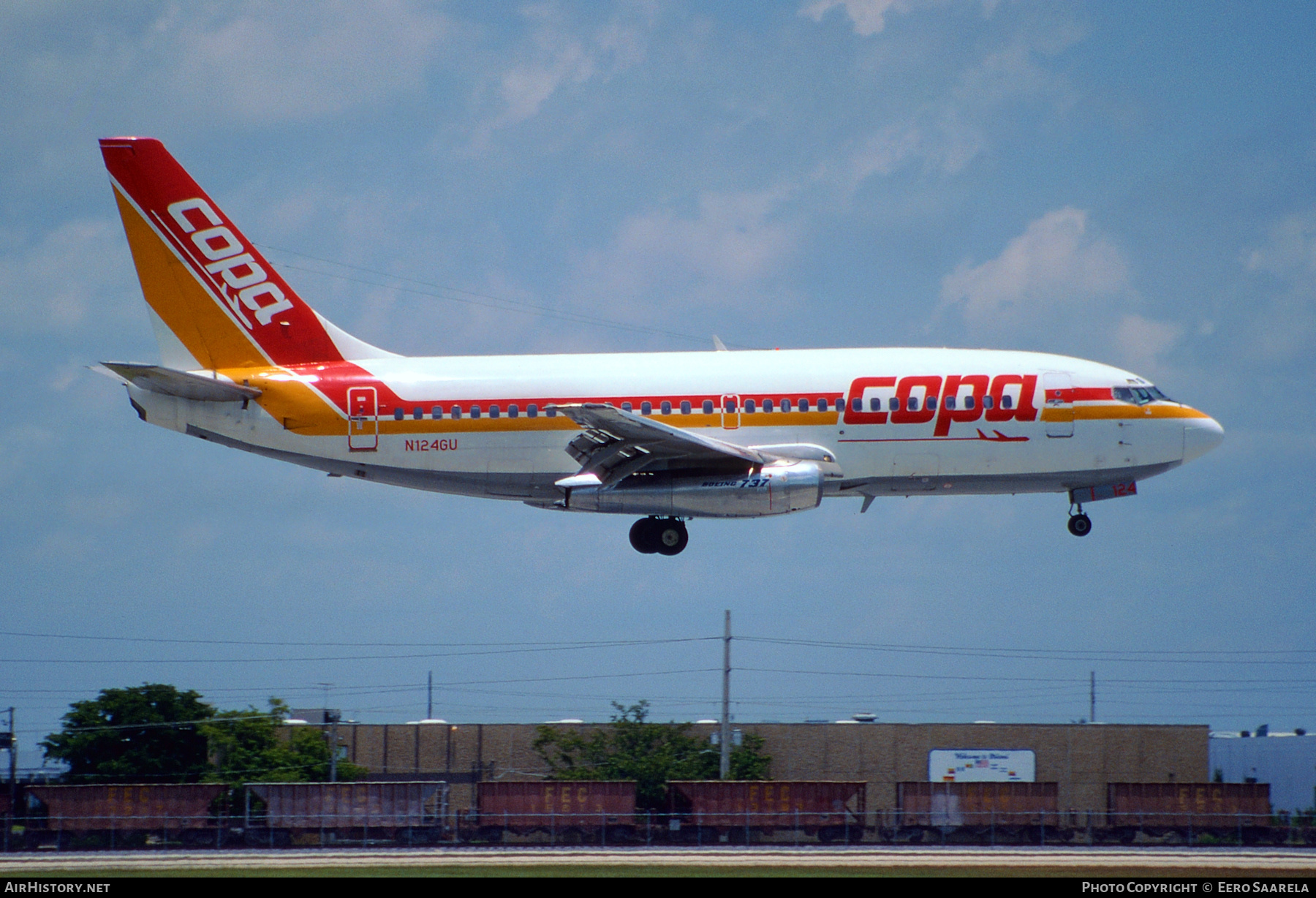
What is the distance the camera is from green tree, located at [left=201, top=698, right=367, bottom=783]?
7150 cm

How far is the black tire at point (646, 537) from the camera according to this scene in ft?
146

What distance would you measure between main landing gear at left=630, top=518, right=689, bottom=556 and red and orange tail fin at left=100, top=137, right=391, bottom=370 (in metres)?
9.96

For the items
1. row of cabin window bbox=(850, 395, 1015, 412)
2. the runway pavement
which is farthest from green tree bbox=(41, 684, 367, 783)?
row of cabin window bbox=(850, 395, 1015, 412)

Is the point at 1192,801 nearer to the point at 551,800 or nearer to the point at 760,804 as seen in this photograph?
the point at 760,804

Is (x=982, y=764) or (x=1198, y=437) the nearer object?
(x=1198, y=437)

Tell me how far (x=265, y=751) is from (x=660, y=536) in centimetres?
3793

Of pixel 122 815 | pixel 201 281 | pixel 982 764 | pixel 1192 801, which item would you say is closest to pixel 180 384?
pixel 201 281

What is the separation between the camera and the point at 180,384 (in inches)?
1684

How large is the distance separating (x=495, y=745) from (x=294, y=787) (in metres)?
21.7

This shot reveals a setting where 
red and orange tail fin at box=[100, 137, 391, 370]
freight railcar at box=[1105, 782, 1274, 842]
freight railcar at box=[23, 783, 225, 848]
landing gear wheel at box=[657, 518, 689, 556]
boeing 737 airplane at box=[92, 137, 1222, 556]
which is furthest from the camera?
freight railcar at box=[1105, 782, 1274, 842]

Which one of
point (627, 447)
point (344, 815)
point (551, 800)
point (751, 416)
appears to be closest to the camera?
point (627, 447)

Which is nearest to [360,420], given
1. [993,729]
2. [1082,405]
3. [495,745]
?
[1082,405]

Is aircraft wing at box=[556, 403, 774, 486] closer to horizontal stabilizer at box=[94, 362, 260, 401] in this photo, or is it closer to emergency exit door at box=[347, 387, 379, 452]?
emergency exit door at box=[347, 387, 379, 452]

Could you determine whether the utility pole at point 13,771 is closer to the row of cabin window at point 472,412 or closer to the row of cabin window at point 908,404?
the row of cabin window at point 472,412
